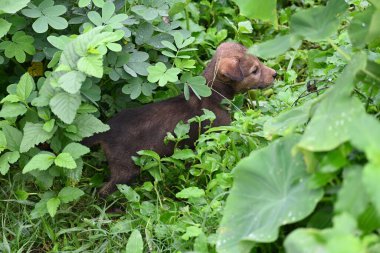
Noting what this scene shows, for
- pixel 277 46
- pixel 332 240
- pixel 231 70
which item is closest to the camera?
pixel 332 240

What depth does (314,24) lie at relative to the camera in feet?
11.9

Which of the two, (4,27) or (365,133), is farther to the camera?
(4,27)

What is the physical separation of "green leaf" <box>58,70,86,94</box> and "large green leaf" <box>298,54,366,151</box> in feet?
5.32

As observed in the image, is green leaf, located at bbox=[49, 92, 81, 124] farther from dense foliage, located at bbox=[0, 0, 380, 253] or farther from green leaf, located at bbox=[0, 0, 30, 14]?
green leaf, located at bbox=[0, 0, 30, 14]

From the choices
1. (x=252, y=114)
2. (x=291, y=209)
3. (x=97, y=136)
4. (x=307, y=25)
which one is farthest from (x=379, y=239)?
(x=97, y=136)

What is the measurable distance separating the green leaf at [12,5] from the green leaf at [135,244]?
1.62m

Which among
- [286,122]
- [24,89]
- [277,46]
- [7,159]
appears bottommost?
[7,159]

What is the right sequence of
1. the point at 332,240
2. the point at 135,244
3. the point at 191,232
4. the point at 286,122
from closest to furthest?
the point at 332,240, the point at 286,122, the point at 191,232, the point at 135,244

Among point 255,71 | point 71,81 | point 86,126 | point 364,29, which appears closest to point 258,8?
point 364,29

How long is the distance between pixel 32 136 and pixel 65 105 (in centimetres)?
32

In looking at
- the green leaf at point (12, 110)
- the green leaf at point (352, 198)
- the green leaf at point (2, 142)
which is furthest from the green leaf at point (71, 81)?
the green leaf at point (352, 198)

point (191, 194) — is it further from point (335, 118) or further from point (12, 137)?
point (335, 118)

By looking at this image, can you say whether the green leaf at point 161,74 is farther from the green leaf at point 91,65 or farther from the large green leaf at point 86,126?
the green leaf at point 91,65

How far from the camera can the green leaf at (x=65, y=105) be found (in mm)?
4465
